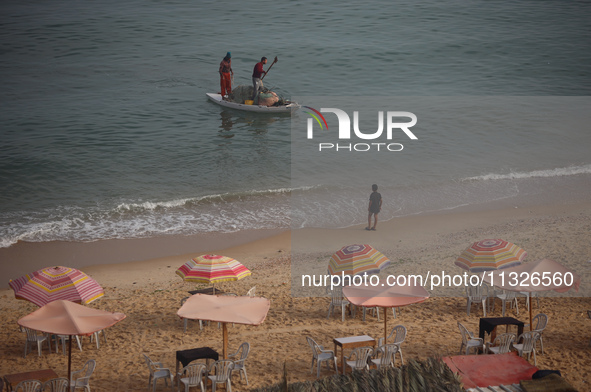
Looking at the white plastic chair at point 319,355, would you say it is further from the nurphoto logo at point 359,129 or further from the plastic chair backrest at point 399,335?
the nurphoto logo at point 359,129

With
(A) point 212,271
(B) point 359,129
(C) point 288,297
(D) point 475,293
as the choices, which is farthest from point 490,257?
(B) point 359,129

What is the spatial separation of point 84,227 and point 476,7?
46163 mm

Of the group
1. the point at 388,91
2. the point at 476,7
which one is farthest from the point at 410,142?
the point at 476,7

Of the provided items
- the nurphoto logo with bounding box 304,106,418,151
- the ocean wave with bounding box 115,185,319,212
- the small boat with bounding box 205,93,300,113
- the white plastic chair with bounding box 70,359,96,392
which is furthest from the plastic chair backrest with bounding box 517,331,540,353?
the small boat with bounding box 205,93,300,113

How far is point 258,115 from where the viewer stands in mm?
30375

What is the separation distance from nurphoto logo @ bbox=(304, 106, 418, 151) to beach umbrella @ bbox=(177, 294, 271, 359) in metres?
17.6

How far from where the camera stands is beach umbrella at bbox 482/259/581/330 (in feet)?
33.1

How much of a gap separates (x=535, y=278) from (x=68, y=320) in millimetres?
7519

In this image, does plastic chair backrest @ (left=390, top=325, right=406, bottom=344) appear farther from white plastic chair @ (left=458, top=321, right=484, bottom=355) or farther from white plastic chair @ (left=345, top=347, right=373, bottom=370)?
white plastic chair @ (left=458, top=321, right=484, bottom=355)

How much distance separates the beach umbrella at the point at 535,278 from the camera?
10.1 metres

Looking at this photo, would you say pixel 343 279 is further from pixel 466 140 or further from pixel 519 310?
pixel 466 140

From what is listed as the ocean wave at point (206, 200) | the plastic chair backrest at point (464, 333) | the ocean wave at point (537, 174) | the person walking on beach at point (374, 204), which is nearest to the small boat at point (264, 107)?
the ocean wave at point (206, 200)

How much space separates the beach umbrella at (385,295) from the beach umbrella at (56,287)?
4562mm

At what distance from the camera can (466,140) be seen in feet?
93.2
